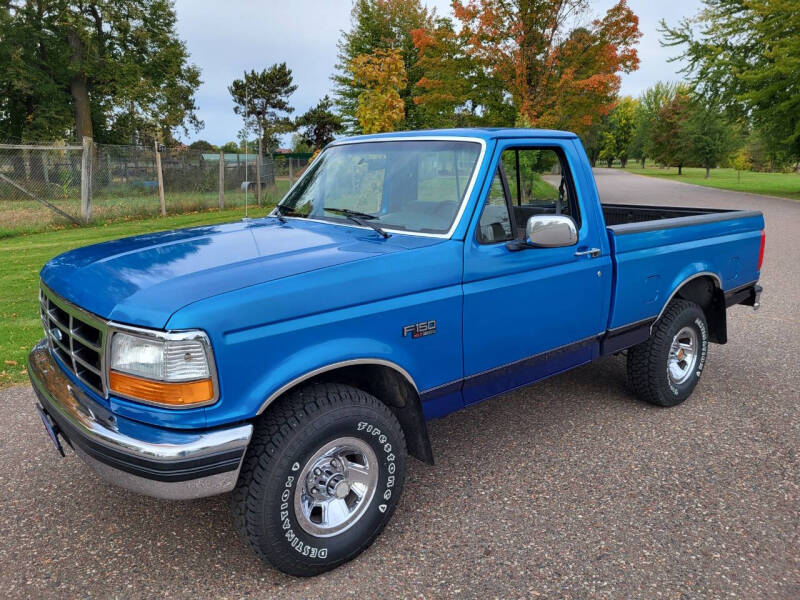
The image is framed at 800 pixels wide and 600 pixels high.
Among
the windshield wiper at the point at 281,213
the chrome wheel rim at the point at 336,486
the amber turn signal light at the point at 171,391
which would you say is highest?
the windshield wiper at the point at 281,213

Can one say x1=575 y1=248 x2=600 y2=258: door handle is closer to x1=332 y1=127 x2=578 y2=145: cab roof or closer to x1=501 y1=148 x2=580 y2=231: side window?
x1=501 y1=148 x2=580 y2=231: side window

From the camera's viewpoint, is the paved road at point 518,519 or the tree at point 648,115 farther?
the tree at point 648,115

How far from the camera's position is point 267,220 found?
396cm

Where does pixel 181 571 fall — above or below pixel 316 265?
below

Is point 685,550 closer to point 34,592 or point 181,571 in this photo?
point 181,571

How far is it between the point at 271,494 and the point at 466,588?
3.18ft

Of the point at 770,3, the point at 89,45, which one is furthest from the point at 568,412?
the point at 89,45

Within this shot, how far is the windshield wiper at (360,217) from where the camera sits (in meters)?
3.35

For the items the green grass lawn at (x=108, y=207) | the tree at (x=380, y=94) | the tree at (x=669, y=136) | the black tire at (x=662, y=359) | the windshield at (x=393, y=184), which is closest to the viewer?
the windshield at (x=393, y=184)

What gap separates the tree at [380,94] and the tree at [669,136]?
57516mm

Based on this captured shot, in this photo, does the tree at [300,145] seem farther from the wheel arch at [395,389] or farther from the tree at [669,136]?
the wheel arch at [395,389]

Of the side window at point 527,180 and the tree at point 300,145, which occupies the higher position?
the tree at point 300,145

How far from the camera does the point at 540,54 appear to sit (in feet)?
65.7

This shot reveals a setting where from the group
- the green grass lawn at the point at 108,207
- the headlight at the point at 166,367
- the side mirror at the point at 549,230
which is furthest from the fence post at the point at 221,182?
the headlight at the point at 166,367
